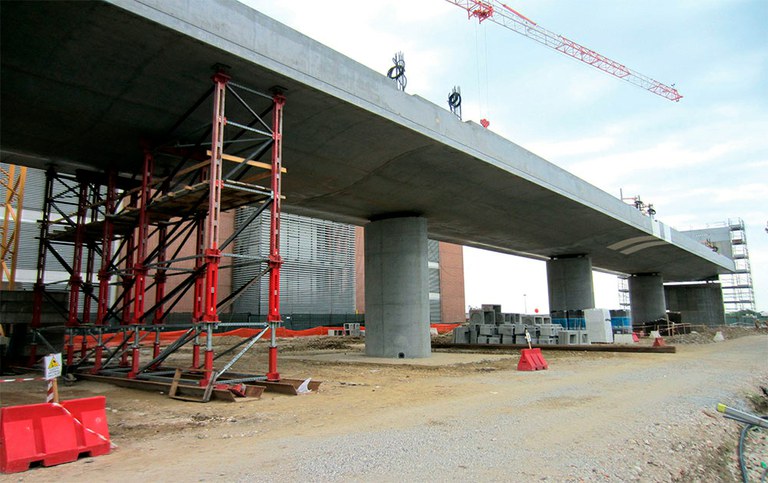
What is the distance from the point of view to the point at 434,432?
311 inches

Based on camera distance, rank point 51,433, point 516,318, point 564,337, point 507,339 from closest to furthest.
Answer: point 51,433, point 507,339, point 564,337, point 516,318

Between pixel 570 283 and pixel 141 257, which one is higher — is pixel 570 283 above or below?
above

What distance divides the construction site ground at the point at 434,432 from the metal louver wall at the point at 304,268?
28619 millimetres

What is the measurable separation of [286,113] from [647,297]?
51897 mm

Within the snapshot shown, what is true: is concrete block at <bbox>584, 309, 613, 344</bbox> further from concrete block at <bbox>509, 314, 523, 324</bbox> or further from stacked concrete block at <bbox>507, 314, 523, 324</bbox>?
concrete block at <bbox>509, 314, 523, 324</bbox>

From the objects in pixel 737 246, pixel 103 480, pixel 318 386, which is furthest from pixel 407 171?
pixel 737 246

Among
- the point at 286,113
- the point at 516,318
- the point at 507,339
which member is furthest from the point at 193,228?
the point at 516,318

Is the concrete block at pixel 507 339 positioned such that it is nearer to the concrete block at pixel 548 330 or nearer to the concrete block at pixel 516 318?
the concrete block at pixel 548 330

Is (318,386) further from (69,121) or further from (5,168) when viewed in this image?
(5,168)

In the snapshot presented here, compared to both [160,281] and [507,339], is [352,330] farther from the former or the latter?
[160,281]

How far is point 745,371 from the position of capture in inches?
680

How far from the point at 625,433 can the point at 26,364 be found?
20.9 m

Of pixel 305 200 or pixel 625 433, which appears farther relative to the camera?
pixel 305 200

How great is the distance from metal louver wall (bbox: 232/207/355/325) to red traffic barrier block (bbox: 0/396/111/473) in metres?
34.5
